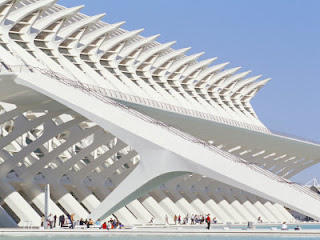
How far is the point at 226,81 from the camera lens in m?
76.8

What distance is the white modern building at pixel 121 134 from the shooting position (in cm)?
3241

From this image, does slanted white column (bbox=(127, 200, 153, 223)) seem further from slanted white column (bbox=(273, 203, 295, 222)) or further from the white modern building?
slanted white column (bbox=(273, 203, 295, 222))

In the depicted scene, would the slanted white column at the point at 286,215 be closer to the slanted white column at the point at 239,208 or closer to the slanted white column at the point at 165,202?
the slanted white column at the point at 239,208

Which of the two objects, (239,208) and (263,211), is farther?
(263,211)

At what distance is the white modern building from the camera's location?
32.4m

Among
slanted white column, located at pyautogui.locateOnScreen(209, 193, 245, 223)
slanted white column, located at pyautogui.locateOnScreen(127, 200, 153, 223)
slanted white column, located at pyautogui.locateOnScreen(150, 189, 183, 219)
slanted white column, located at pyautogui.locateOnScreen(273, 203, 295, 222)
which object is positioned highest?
slanted white column, located at pyautogui.locateOnScreen(273, 203, 295, 222)

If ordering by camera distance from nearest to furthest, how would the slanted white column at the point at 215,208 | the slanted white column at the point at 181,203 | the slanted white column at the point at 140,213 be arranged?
the slanted white column at the point at 140,213 < the slanted white column at the point at 181,203 < the slanted white column at the point at 215,208

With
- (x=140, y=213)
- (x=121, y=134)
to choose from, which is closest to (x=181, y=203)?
(x=140, y=213)

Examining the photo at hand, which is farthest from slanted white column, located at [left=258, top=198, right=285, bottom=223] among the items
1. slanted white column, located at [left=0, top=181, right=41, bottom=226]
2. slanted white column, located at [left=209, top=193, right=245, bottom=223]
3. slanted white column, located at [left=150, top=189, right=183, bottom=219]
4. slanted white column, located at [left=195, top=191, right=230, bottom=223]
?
slanted white column, located at [left=0, top=181, right=41, bottom=226]

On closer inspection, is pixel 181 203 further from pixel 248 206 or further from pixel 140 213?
pixel 248 206

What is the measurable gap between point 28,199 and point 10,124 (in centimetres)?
734

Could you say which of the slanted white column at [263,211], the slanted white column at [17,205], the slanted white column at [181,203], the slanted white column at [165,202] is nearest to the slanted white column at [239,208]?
the slanted white column at [263,211]

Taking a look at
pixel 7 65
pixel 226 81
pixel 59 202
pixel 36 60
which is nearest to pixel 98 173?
pixel 59 202

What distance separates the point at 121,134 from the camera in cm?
3284
